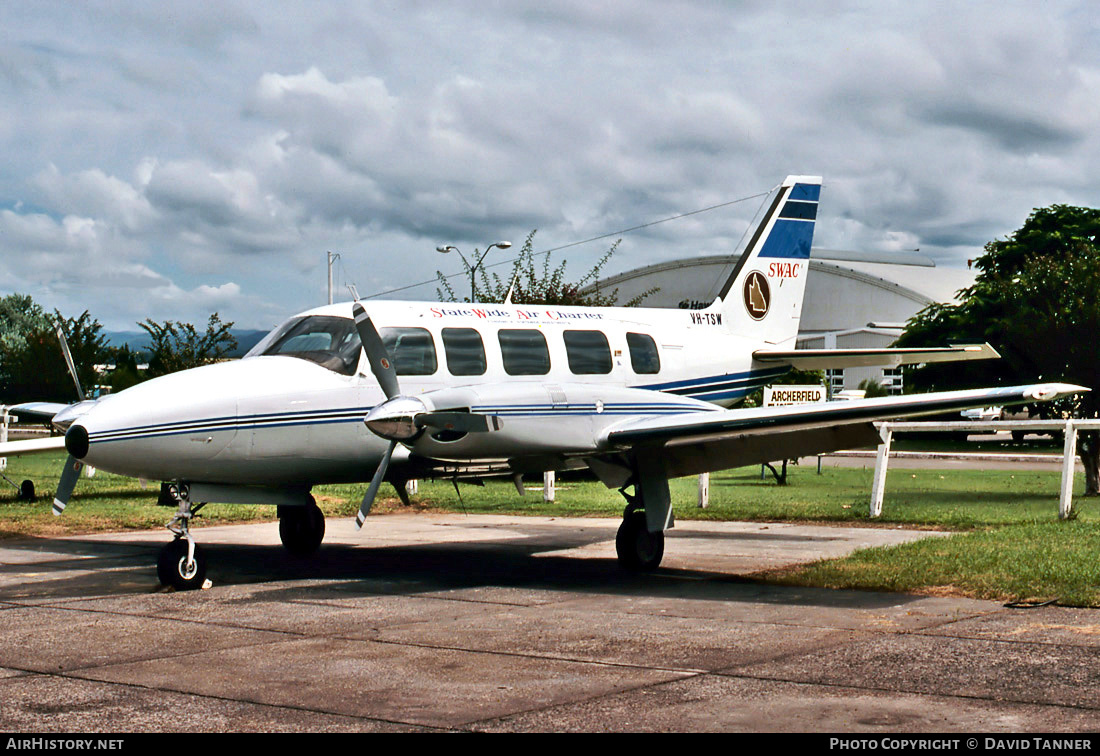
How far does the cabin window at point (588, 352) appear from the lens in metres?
14.0

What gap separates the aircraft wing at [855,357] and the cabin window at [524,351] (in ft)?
12.8

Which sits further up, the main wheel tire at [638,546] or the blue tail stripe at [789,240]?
the blue tail stripe at [789,240]

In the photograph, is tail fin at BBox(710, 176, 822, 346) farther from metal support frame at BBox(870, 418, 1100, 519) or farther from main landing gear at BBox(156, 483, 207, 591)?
main landing gear at BBox(156, 483, 207, 591)

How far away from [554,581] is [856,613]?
3643 millimetres

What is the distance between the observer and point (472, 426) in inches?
446

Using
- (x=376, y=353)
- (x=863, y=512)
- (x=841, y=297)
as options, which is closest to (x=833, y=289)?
(x=841, y=297)

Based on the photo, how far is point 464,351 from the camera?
42.9 feet

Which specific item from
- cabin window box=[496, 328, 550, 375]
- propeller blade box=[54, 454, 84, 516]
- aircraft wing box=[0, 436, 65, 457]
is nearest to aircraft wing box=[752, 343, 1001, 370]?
A: cabin window box=[496, 328, 550, 375]

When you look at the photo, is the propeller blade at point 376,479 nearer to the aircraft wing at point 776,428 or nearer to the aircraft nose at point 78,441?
the aircraft wing at point 776,428

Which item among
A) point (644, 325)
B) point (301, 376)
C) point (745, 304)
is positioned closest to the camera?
point (301, 376)

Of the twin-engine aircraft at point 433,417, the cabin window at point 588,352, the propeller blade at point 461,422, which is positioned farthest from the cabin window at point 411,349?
the cabin window at point 588,352

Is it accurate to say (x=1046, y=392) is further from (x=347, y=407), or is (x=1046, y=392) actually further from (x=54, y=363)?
(x=54, y=363)
